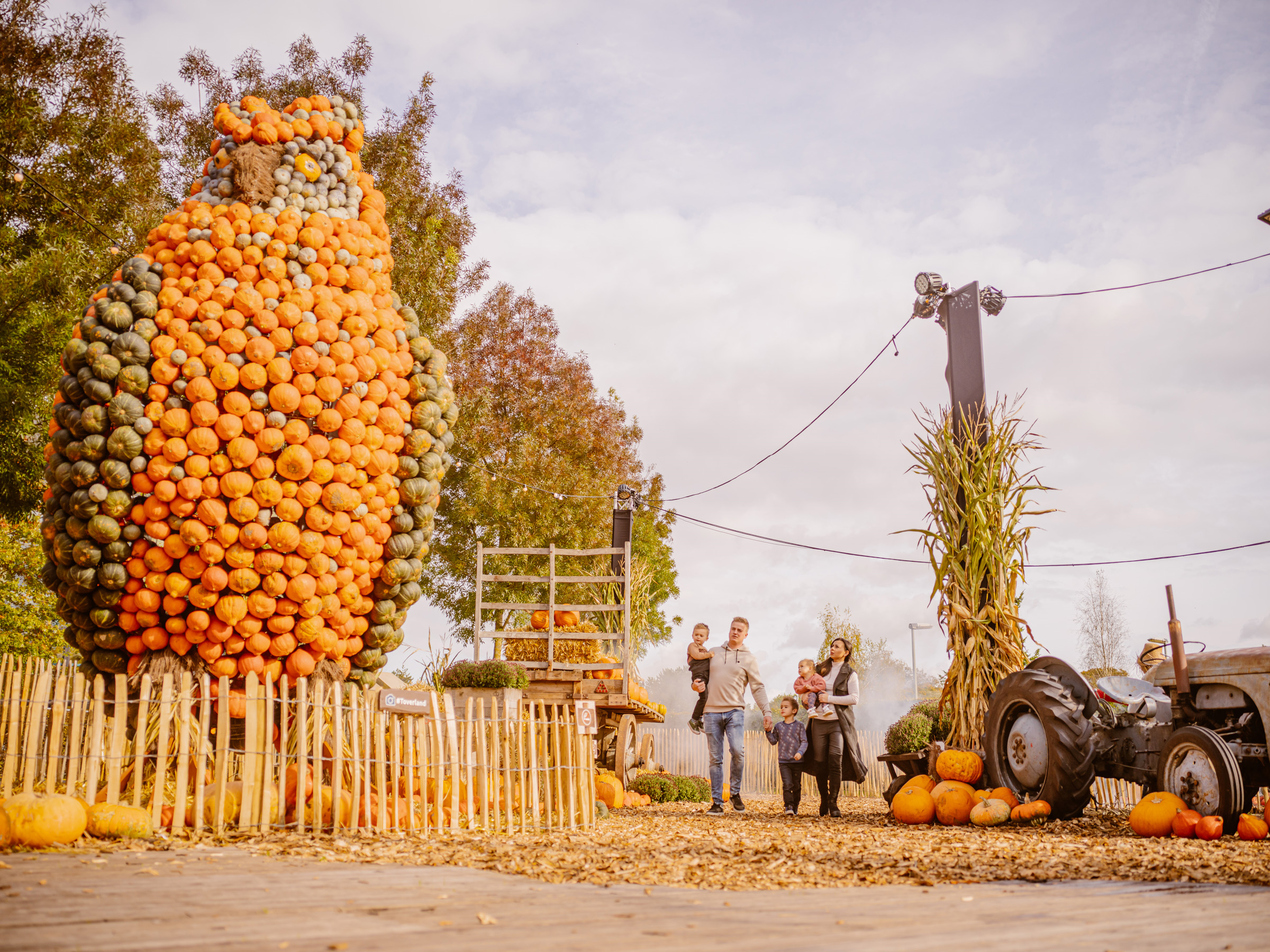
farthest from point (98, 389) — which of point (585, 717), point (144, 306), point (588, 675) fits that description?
point (588, 675)

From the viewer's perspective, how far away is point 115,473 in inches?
204

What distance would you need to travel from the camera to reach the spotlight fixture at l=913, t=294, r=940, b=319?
32.3ft

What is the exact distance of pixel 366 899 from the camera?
294 cm

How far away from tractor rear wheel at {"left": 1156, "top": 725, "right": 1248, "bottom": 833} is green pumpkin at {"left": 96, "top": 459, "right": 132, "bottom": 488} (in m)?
6.62

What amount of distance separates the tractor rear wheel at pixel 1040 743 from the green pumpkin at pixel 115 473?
6.30 metres

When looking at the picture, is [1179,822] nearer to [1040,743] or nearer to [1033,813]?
[1033,813]

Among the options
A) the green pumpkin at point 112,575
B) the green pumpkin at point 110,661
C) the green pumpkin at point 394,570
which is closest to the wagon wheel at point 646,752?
the green pumpkin at point 394,570

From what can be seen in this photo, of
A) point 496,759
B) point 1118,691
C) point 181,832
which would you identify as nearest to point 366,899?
point 181,832

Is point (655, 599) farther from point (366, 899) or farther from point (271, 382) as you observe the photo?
point (366, 899)

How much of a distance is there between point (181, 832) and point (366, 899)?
79.2 inches

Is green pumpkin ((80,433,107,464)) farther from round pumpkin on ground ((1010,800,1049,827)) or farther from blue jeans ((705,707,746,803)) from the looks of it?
round pumpkin on ground ((1010,800,1049,827))

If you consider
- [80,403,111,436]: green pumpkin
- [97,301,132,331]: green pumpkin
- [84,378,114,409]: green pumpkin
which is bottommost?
[80,403,111,436]: green pumpkin

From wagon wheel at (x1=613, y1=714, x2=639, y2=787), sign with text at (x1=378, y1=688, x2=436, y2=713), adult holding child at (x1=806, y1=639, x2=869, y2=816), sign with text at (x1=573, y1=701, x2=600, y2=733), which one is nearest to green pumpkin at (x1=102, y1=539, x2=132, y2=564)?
sign with text at (x1=378, y1=688, x2=436, y2=713)

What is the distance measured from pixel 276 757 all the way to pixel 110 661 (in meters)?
1.12
